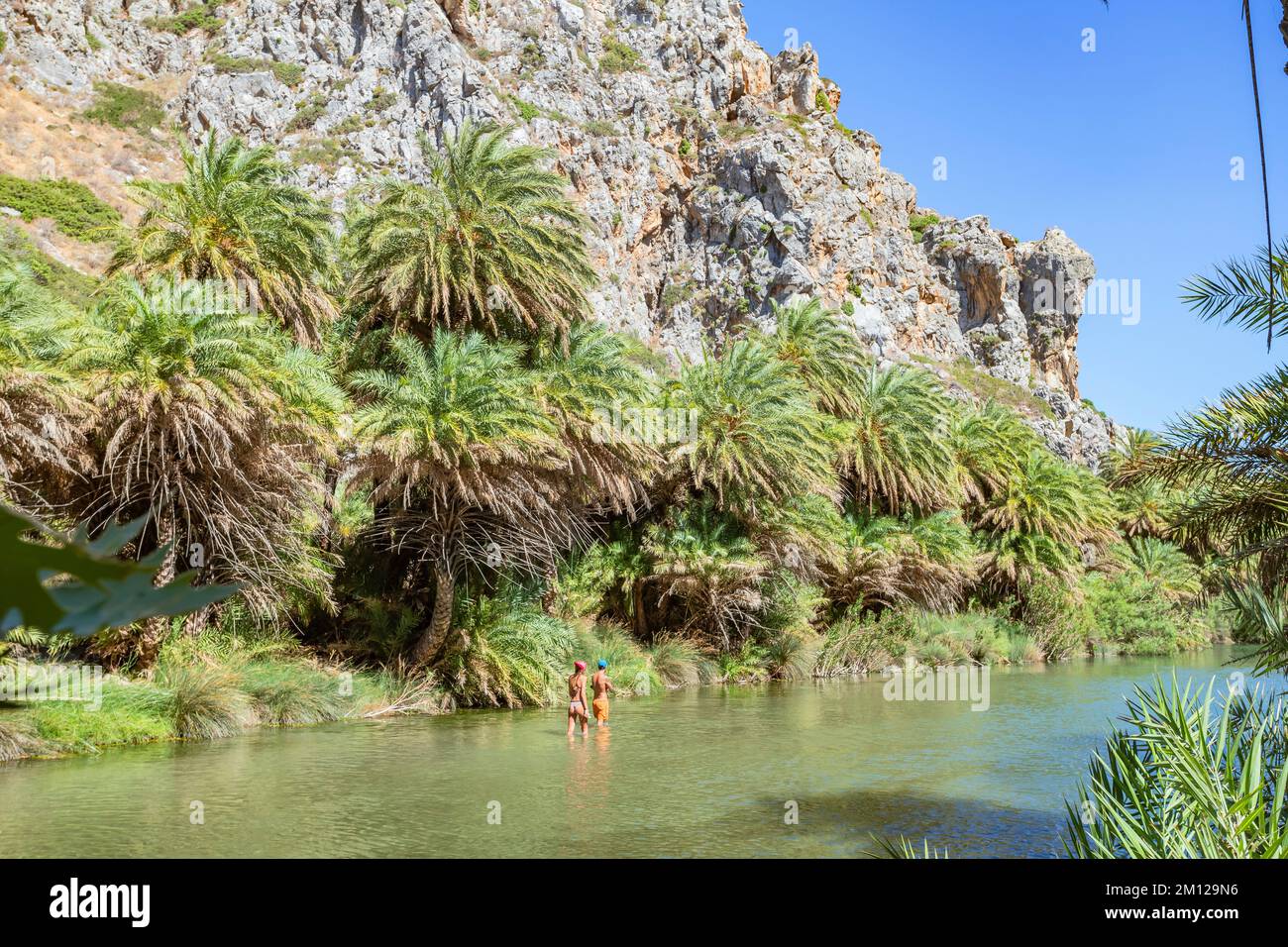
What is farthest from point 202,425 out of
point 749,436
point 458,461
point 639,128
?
point 639,128

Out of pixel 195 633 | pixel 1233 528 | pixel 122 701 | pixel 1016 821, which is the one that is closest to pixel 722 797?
pixel 1016 821

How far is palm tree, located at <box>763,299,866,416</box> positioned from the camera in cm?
2783

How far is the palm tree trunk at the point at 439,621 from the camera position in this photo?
17953mm

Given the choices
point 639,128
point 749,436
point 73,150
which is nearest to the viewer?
point 749,436

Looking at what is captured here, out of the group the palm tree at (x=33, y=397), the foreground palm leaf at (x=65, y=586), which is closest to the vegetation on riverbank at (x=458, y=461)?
the palm tree at (x=33, y=397)

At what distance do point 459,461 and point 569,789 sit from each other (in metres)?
7.20

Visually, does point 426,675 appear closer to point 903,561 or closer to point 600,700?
point 600,700

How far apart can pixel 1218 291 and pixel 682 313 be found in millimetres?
63907

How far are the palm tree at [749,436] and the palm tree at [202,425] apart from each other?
9576mm

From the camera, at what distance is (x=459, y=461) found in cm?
1666

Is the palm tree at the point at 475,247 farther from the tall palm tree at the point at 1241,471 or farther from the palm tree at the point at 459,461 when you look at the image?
the tall palm tree at the point at 1241,471

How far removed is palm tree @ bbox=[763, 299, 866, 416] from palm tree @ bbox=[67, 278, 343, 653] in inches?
602
